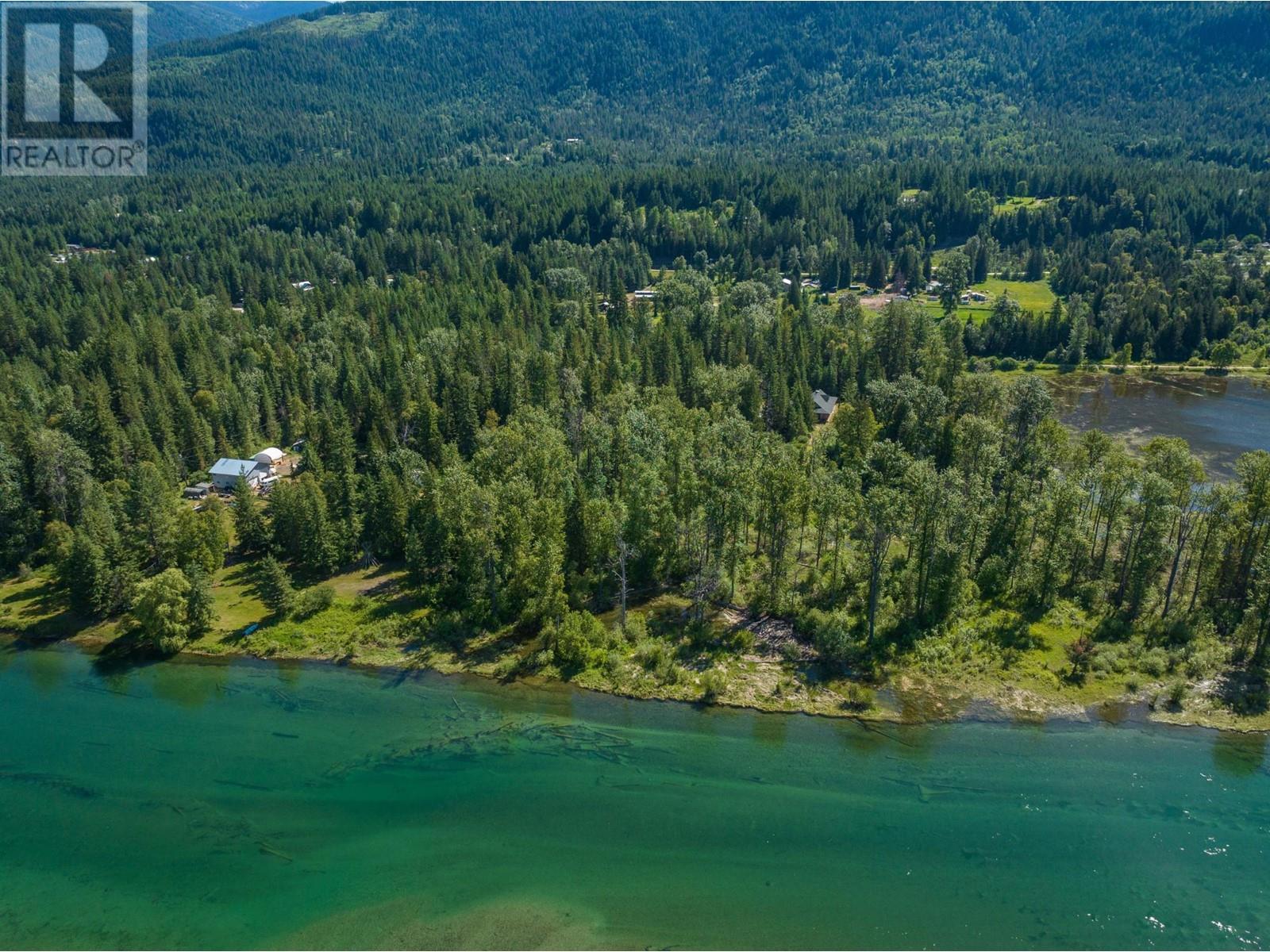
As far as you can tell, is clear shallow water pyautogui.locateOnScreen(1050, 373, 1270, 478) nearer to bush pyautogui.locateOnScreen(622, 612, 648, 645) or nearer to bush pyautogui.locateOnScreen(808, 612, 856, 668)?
bush pyautogui.locateOnScreen(808, 612, 856, 668)

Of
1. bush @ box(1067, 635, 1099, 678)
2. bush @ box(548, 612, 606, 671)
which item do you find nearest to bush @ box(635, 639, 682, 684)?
bush @ box(548, 612, 606, 671)

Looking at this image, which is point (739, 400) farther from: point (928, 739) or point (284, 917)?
point (284, 917)

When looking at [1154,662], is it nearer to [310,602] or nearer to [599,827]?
[599,827]

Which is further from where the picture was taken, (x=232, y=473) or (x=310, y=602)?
(x=232, y=473)

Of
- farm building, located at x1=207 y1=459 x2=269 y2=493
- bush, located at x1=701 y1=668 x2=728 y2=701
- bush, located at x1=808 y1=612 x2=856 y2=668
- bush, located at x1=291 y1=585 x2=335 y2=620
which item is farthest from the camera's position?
farm building, located at x1=207 y1=459 x2=269 y2=493

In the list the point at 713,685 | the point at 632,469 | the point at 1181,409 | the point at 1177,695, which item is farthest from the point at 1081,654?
the point at 1181,409

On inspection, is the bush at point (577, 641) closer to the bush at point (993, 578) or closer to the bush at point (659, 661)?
the bush at point (659, 661)

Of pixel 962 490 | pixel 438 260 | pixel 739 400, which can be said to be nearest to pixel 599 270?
pixel 438 260
